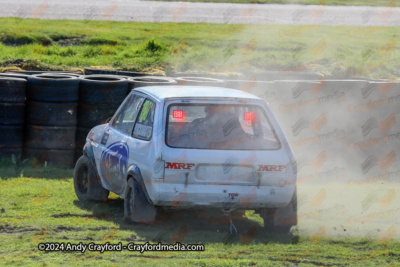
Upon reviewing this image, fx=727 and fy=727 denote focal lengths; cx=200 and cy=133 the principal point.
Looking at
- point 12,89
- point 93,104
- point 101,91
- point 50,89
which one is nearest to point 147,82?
point 101,91

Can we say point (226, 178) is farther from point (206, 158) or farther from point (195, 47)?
point (195, 47)

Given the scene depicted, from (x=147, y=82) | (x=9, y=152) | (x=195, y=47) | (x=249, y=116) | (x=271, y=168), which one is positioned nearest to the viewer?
(x=271, y=168)

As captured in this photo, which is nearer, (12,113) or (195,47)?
(12,113)

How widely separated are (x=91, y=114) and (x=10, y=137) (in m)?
1.30

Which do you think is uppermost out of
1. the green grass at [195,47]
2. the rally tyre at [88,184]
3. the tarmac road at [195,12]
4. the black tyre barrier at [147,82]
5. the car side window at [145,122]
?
the tarmac road at [195,12]

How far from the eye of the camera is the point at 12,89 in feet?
37.1

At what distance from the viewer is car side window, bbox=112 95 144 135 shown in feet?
27.7

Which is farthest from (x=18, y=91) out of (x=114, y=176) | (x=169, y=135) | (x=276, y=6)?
(x=276, y=6)

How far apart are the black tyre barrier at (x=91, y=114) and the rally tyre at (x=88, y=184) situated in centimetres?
222

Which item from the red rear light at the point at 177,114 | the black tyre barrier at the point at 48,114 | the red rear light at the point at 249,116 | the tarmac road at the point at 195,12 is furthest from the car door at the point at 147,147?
the tarmac road at the point at 195,12

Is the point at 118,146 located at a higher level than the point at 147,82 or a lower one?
lower

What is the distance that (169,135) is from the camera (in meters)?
7.57

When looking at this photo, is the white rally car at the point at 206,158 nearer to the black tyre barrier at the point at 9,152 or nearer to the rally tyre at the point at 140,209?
the rally tyre at the point at 140,209

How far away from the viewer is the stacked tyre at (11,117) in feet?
36.9
